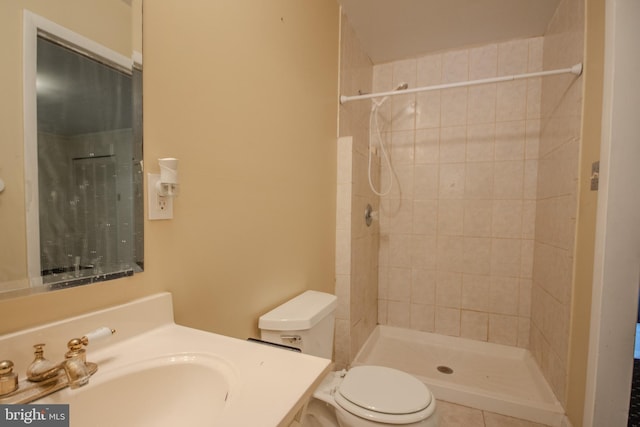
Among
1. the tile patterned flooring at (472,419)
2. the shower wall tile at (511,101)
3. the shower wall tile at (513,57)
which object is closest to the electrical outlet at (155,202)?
the tile patterned flooring at (472,419)

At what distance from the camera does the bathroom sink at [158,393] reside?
522 mm

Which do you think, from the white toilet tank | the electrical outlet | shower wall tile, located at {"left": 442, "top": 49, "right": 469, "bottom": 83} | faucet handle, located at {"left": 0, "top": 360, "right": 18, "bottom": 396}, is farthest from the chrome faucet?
shower wall tile, located at {"left": 442, "top": 49, "right": 469, "bottom": 83}

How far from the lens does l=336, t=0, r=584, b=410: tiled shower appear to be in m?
1.83

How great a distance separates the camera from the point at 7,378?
18.1 inches

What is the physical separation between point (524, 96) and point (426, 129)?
0.70m

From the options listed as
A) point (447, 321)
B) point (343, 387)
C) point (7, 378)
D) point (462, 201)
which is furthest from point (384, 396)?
point (462, 201)

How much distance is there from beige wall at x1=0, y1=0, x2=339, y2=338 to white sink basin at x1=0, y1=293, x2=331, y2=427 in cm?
5

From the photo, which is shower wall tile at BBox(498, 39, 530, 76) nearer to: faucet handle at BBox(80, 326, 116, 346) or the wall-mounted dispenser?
the wall-mounted dispenser

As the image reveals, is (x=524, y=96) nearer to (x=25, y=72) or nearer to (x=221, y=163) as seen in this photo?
(x=221, y=163)

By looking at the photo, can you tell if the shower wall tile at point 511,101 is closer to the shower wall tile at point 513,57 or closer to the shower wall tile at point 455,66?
the shower wall tile at point 513,57

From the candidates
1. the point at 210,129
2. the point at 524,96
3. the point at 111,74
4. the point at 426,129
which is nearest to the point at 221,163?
the point at 210,129

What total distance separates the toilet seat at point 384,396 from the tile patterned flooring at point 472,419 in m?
0.64

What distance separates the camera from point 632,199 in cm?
112

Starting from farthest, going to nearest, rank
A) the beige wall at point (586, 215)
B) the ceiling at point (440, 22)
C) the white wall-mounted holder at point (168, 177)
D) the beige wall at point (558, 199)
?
1. the ceiling at point (440, 22)
2. the beige wall at point (558, 199)
3. the beige wall at point (586, 215)
4. the white wall-mounted holder at point (168, 177)
